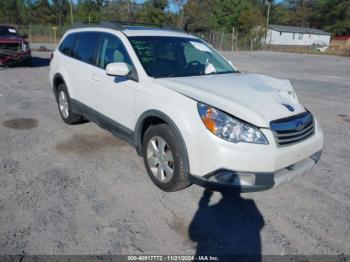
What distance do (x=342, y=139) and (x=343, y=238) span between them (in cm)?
307

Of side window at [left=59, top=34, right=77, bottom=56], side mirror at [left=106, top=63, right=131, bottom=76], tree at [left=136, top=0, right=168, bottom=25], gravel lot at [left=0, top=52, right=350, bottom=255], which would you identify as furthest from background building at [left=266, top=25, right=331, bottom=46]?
side mirror at [left=106, top=63, right=131, bottom=76]

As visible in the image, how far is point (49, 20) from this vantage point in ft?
209

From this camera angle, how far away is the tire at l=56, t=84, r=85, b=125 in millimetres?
5395

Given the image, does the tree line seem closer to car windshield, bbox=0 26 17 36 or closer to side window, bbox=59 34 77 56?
car windshield, bbox=0 26 17 36

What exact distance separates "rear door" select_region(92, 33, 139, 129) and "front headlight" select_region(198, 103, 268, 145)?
123 centimetres

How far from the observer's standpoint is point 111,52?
4.11 metres

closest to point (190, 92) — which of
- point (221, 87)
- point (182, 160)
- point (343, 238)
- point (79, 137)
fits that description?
point (221, 87)

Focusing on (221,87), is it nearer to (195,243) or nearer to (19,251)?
(195,243)

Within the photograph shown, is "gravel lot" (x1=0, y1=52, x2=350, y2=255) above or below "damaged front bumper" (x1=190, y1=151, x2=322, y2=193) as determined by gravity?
below

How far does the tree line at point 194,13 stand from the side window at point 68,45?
35211 millimetres

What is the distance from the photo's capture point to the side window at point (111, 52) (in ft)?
12.6

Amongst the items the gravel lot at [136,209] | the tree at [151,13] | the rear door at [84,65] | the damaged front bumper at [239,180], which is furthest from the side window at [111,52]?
the tree at [151,13]

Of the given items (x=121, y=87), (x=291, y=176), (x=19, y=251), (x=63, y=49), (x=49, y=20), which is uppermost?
(x=49, y=20)

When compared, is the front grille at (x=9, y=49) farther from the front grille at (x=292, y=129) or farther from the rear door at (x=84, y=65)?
the front grille at (x=292, y=129)
